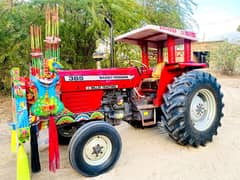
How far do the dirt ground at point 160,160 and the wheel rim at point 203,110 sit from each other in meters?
0.33

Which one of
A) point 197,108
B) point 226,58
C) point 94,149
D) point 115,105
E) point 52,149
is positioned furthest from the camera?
point 226,58

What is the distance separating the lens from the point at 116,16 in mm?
6949

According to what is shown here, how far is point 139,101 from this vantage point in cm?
392

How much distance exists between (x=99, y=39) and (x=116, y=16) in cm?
86

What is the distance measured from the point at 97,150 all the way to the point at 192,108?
1.74 m

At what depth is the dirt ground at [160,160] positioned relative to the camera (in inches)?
112

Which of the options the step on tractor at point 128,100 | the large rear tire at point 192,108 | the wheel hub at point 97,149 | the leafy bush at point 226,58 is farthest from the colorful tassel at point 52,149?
the leafy bush at point 226,58

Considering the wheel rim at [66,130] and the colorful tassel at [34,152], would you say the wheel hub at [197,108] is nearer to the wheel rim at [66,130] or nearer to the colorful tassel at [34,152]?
the wheel rim at [66,130]

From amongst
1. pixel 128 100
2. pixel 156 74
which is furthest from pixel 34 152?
pixel 156 74

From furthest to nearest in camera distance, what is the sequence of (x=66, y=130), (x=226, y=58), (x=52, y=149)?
(x=226, y=58)
(x=66, y=130)
(x=52, y=149)

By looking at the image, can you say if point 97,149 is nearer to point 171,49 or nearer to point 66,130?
point 66,130

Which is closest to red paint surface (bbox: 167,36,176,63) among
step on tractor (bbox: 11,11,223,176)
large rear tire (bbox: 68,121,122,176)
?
step on tractor (bbox: 11,11,223,176)

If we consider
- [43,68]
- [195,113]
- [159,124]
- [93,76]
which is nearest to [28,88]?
[43,68]

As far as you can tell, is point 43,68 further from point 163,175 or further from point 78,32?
point 78,32
